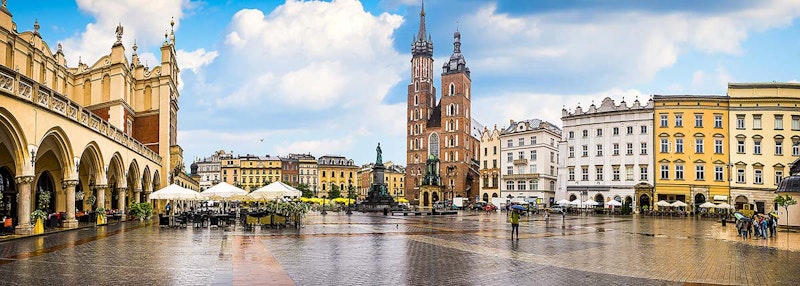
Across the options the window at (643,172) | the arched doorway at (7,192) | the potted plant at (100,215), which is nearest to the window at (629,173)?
the window at (643,172)

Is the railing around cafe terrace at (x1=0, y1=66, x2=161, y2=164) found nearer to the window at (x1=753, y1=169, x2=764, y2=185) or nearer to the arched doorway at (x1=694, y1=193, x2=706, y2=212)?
the arched doorway at (x1=694, y1=193, x2=706, y2=212)

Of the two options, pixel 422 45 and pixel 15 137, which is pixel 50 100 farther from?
pixel 422 45

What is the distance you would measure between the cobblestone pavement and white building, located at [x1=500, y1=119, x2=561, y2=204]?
191 feet

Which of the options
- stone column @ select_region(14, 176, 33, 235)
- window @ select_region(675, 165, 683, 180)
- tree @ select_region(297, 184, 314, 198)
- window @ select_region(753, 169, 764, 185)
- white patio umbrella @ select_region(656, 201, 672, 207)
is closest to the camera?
stone column @ select_region(14, 176, 33, 235)

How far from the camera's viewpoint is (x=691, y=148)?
65750 millimetres

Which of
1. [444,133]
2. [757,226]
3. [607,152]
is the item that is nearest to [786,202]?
[757,226]

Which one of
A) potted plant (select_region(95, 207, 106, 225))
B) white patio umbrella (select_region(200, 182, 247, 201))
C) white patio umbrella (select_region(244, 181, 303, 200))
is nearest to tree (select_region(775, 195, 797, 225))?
white patio umbrella (select_region(244, 181, 303, 200))

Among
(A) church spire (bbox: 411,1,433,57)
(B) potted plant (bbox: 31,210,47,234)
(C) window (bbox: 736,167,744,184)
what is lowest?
(B) potted plant (bbox: 31,210,47,234)

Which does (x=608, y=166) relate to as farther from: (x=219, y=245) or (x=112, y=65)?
(x=219, y=245)

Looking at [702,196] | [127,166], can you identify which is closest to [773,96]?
[702,196]

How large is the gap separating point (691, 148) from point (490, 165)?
113 feet

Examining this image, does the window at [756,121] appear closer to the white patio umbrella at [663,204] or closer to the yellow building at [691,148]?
the yellow building at [691,148]

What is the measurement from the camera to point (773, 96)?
204 feet

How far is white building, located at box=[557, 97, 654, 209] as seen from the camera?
224 feet
